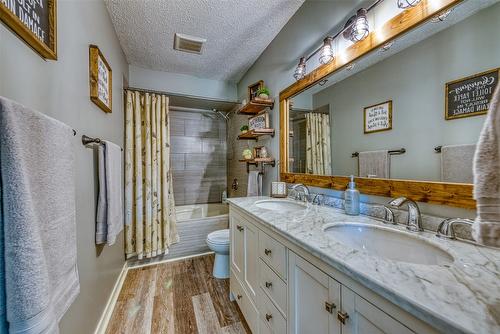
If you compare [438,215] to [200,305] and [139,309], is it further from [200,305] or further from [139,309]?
[139,309]

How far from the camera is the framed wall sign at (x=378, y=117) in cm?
107

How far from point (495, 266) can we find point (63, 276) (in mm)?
1368

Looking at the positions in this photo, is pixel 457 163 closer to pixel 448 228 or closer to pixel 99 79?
pixel 448 228

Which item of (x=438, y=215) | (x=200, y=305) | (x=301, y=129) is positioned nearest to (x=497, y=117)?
(x=438, y=215)

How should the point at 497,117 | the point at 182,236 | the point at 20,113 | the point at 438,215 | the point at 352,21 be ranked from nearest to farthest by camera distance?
the point at 497,117
the point at 20,113
the point at 438,215
the point at 352,21
the point at 182,236

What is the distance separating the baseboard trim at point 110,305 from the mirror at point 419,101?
1901 mm

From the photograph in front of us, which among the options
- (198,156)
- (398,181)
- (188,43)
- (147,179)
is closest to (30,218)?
(398,181)

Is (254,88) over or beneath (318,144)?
over

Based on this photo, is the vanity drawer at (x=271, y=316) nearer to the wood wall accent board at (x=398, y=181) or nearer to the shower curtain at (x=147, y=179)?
the wood wall accent board at (x=398, y=181)

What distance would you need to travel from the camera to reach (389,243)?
2.94 feet

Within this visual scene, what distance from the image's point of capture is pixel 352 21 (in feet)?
3.75

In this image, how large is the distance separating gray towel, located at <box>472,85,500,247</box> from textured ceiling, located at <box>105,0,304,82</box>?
171 cm

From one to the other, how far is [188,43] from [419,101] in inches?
81.5

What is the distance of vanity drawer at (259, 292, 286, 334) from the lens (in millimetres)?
960
